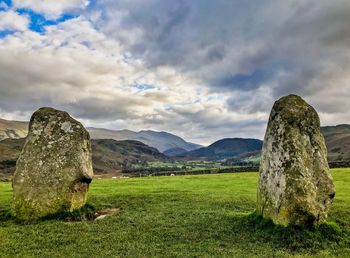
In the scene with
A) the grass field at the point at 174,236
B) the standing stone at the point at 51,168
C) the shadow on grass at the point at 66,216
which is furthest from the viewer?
the standing stone at the point at 51,168

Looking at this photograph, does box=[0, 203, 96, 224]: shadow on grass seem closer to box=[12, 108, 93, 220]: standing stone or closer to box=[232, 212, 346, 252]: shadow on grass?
box=[12, 108, 93, 220]: standing stone

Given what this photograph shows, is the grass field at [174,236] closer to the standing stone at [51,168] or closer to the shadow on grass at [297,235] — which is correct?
the shadow on grass at [297,235]

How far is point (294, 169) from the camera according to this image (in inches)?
772

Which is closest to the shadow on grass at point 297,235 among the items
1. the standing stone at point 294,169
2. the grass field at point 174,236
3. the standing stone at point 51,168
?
the grass field at point 174,236

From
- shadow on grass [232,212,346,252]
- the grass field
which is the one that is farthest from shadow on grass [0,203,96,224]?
shadow on grass [232,212,346,252]

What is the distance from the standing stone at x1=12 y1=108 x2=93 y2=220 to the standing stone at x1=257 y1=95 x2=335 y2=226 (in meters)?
12.4

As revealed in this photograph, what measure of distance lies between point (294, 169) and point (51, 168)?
51.8ft

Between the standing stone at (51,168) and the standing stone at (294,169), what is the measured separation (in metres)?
12.4


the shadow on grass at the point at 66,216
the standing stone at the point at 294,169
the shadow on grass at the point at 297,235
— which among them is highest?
the standing stone at the point at 294,169

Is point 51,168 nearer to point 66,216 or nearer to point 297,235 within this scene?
point 66,216

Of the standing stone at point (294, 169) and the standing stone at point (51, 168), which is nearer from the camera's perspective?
the standing stone at point (294, 169)

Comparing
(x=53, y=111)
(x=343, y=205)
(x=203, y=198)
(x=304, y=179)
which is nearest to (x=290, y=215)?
(x=304, y=179)

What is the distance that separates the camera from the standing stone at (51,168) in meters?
23.8

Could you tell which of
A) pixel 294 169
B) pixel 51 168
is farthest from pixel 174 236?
pixel 51 168
